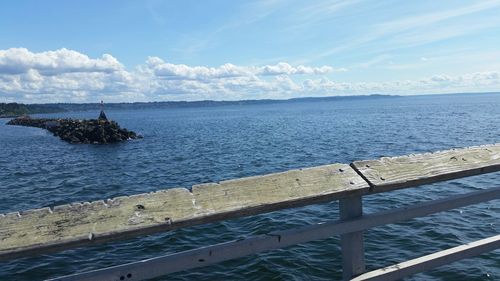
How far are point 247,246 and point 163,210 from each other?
0.52 m

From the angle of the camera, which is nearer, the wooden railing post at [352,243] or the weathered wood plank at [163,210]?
the weathered wood plank at [163,210]

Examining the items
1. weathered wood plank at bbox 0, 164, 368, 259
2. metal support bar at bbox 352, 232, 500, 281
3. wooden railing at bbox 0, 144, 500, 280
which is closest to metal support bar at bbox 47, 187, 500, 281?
wooden railing at bbox 0, 144, 500, 280

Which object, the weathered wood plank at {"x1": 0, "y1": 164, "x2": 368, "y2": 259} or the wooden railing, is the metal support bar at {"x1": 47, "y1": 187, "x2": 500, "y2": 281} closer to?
the wooden railing

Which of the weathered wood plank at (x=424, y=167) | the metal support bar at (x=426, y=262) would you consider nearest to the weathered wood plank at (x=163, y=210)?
the weathered wood plank at (x=424, y=167)

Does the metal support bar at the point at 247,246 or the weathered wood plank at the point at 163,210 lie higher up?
the weathered wood plank at the point at 163,210

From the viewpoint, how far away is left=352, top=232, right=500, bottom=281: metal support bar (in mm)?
2693

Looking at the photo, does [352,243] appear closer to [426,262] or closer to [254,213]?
[426,262]

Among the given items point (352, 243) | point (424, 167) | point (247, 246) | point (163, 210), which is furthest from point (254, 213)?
point (424, 167)

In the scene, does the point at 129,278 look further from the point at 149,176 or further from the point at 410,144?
the point at 410,144

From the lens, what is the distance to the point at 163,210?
232cm

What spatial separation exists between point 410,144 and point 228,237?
28.2 meters

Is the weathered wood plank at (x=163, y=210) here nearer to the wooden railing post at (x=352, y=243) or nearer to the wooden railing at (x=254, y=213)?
the wooden railing at (x=254, y=213)

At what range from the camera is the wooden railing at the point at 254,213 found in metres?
2.13

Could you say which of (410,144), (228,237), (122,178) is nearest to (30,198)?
(122,178)
